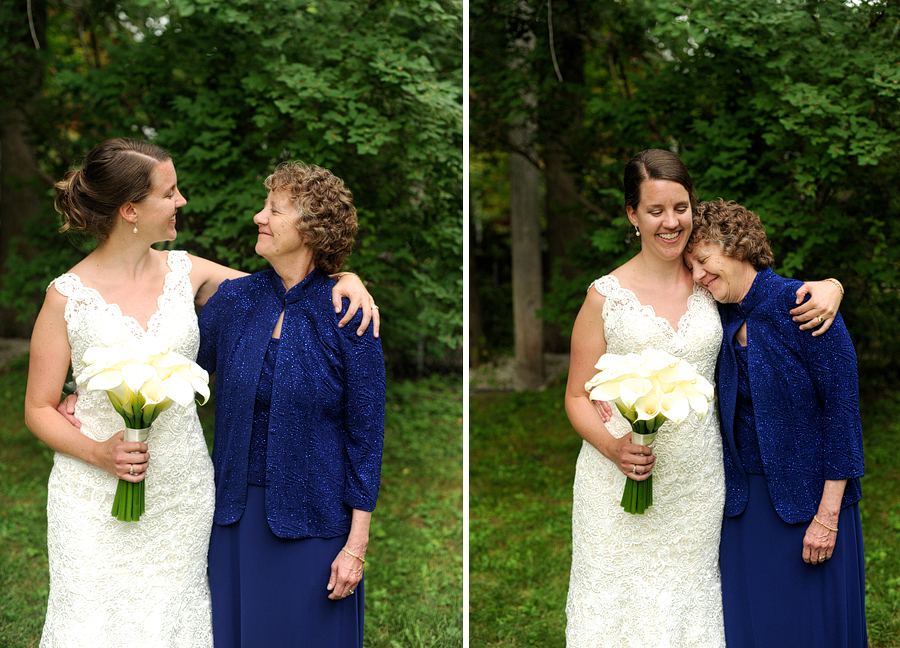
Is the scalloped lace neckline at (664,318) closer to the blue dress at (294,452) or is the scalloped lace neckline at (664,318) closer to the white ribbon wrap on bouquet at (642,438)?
the white ribbon wrap on bouquet at (642,438)

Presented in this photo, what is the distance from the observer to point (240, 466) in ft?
8.63

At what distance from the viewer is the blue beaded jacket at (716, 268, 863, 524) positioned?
265 cm

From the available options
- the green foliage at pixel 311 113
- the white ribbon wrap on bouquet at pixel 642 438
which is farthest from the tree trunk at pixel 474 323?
the white ribbon wrap on bouquet at pixel 642 438

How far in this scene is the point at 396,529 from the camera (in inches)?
227

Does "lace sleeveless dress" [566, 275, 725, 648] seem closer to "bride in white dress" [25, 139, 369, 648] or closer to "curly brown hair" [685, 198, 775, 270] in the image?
"curly brown hair" [685, 198, 775, 270]

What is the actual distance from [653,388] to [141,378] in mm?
1580

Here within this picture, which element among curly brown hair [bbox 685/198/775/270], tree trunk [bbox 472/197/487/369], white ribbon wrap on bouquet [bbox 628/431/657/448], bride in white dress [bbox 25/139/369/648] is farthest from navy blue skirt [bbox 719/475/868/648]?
tree trunk [bbox 472/197/487/369]

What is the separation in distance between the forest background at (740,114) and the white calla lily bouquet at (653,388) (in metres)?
0.77

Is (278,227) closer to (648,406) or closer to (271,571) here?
(271,571)

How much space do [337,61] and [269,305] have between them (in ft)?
8.69

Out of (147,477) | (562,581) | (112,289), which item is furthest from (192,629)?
(562,581)

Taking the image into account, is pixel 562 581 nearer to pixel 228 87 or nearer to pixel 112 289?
pixel 112 289

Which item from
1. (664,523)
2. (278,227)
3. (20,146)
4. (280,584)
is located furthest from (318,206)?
(20,146)

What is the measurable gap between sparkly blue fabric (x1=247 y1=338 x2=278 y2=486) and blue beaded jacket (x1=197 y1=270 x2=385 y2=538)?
0.09 feet
